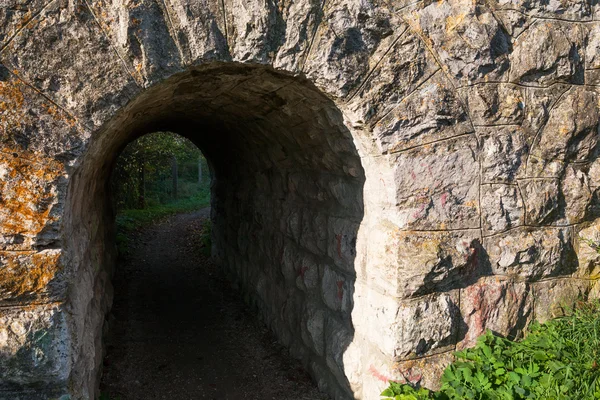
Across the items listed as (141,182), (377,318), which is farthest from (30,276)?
(141,182)

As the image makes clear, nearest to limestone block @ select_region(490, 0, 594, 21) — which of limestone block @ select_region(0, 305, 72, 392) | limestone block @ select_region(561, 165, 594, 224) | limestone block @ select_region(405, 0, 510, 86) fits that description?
limestone block @ select_region(405, 0, 510, 86)

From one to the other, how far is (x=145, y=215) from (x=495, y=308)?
12686 mm

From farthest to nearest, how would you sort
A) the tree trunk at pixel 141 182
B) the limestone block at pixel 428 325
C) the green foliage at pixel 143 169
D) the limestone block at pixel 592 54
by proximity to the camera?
the tree trunk at pixel 141 182, the green foliage at pixel 143 169, the limestone block at pixel 592 54, the limestone block at pixel 428 325

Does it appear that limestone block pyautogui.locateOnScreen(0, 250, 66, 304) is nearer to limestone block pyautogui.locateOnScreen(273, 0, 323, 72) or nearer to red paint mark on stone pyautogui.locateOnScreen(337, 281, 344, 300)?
limestone block pyautogui.locateOnScreen(273, 0, 323, 72)

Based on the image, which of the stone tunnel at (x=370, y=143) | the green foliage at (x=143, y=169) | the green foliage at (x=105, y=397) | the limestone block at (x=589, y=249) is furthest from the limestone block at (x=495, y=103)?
the green foliage at (x=143, y=169)

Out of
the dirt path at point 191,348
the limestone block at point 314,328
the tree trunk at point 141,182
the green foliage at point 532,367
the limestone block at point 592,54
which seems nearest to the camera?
the green foliage at point 532,367

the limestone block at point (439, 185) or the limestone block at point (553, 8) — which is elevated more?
the limestone block at point (553, 8)

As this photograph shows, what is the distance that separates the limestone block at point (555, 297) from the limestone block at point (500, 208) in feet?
1.57

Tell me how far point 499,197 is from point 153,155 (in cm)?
1258

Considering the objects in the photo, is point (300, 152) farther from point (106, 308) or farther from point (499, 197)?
point (106, 308)

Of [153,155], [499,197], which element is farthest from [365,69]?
[153,155]

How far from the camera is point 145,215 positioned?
14.1m

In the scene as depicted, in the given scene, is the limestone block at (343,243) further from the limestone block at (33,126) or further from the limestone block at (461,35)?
the limestone block at (33,126)

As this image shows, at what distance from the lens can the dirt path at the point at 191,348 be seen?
155 inches
